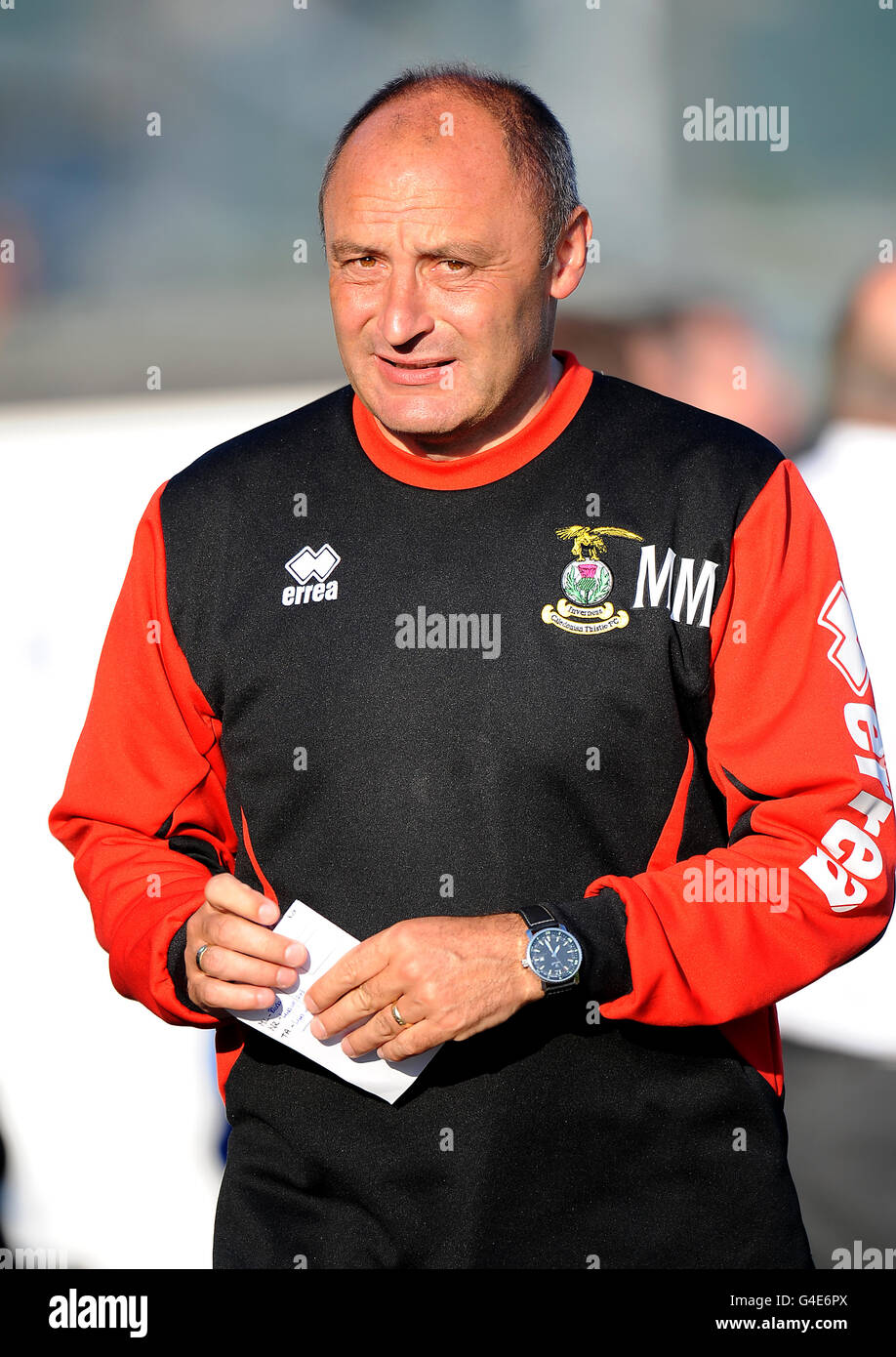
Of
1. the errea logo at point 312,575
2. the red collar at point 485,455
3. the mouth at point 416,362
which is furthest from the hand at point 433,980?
the mouth at point 416,362

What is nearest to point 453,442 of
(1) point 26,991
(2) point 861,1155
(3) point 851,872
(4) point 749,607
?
(4) point 749,607

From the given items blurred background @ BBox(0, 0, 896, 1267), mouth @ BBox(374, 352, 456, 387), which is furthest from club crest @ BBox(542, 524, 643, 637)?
blurred background @ BBox(0, 0, 896, 1267)

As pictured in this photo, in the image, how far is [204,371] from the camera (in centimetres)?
314

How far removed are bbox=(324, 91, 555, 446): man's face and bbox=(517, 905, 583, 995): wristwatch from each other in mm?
700

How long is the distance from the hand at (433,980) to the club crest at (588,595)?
1.37 feet

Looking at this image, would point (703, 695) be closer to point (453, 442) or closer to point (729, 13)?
point (453, 442)

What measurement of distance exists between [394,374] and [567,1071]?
984 millimetres

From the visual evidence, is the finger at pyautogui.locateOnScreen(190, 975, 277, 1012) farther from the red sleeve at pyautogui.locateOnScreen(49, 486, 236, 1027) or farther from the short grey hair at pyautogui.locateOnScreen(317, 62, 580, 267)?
the short grey hair at pyautogui.locateOnScreen(317, 62, 580, 267)

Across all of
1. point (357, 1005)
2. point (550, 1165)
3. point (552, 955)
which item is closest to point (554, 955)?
point (552, 955)

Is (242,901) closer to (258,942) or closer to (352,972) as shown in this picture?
(258,942)

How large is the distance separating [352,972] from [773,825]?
0.58 meters

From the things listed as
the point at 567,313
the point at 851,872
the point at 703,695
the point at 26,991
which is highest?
the point at 567,313

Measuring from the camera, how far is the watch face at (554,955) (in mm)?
1656

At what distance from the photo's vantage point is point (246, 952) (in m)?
1.71
